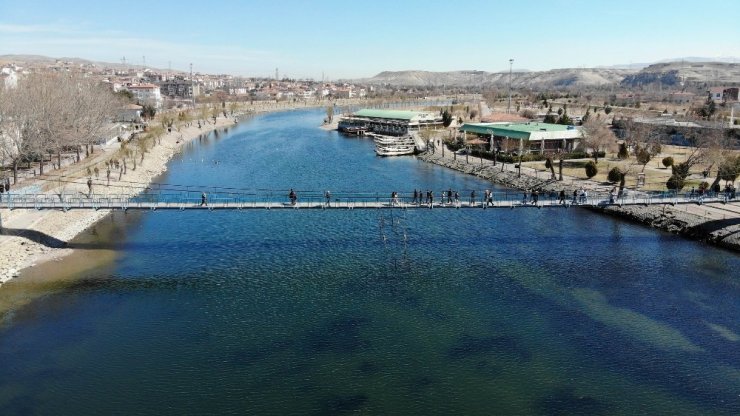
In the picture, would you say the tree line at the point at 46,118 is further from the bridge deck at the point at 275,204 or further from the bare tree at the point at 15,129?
the bridge deck at the point at 275,204

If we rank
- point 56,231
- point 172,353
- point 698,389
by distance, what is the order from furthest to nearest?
1. point 56,231
2. point 172,353
3. point 698,389

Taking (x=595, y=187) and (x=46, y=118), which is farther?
(x=46, y=118)

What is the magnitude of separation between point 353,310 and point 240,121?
75767mm

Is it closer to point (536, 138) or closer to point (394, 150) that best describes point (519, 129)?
point (536, 138)

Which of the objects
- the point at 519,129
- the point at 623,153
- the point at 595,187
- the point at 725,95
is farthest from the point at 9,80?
the point at 725,95

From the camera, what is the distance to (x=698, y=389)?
1280 cm

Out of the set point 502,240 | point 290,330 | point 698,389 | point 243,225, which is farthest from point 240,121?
point 698,389

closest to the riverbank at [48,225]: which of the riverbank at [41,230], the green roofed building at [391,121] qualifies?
the riverbank at [41,230]

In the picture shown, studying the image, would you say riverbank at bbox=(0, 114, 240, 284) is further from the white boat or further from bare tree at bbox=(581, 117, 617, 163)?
bare tree at bbox=(581, 117, 617, 163)

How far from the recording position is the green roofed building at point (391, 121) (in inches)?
2463

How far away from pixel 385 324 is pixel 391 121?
5171 cm

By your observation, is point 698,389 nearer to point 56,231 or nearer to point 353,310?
point 353,310

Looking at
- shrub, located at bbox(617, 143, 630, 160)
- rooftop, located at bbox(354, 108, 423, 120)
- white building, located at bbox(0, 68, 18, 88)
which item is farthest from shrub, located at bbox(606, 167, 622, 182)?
white building, located at bbox(0, 68, 18, 88)

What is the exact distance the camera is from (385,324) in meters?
15.9
